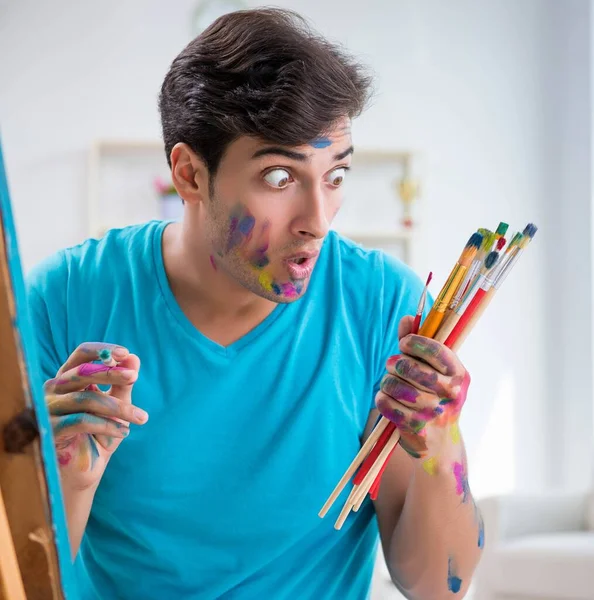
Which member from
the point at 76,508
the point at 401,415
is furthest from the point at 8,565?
the point at 76,508

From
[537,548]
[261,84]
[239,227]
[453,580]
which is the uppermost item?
[261,84]

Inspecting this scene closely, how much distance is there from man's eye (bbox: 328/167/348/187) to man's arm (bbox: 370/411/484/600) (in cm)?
32

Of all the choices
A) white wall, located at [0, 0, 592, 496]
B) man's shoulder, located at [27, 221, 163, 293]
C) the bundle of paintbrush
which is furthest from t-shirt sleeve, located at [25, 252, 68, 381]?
white wall, located at [0, 0, 592, 496]

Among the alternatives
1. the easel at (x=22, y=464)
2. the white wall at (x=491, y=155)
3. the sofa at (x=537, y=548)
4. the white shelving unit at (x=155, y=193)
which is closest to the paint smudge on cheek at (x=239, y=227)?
the easel at (x=22, y=464)

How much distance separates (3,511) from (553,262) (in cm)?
402

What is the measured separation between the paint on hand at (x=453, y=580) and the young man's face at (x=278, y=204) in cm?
40

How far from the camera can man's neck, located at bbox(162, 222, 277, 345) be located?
1.22 meters

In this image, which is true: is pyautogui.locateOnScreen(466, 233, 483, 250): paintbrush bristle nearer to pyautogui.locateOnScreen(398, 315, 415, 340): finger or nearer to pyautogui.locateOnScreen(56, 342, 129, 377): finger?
pyautogui.locateOnScreen(398, 315, 415, 340): finger

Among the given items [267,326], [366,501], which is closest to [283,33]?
[267,326]

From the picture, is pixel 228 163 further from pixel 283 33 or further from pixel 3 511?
pixel 3 511

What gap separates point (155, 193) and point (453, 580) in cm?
312

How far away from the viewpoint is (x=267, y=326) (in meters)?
1.22

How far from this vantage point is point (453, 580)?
1.12 metres

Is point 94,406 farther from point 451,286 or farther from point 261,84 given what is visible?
point 261,84
